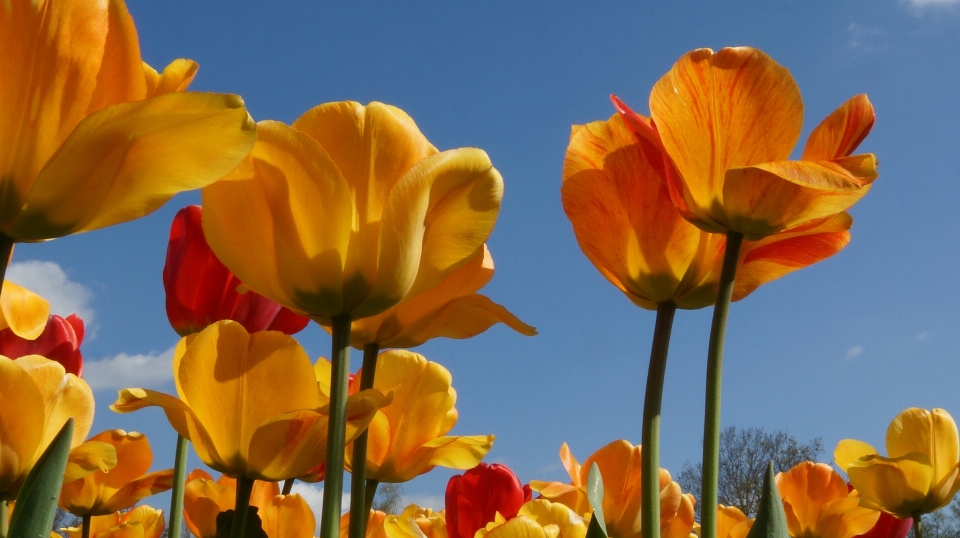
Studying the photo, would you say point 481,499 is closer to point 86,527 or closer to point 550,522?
point 550,522

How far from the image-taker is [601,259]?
2.79 ft

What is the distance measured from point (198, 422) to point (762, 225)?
475 millimetres

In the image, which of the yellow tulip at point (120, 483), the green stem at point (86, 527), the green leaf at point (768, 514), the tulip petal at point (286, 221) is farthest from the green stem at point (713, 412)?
the green stem at point (86, 527)

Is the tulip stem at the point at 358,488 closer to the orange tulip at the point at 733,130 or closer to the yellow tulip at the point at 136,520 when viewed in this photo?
the orange tulip at the point at 733,130

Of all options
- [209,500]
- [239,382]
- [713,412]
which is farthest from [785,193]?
[209,500]

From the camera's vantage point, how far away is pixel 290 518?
914mm

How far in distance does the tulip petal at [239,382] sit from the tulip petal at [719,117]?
35 cm

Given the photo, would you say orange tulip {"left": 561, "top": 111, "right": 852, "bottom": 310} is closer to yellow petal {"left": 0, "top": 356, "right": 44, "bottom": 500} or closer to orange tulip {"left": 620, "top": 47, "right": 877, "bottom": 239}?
orange tulip {"left": 620, "top": 47, "right": 877, "bottom": 239}

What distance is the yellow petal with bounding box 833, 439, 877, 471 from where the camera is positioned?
2111 mm

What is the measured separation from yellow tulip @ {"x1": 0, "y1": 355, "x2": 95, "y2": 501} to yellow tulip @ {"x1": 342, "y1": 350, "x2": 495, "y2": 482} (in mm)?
253

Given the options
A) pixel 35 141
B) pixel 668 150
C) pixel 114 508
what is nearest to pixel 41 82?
pixel 35 141

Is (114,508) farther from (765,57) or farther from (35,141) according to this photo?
(765,57)

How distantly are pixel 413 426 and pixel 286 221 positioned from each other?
386 millimetres

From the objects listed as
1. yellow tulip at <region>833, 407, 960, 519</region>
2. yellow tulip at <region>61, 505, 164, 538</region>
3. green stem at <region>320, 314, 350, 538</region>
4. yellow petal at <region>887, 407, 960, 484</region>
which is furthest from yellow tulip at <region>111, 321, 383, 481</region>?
yellow petal at <region>887, 407, 960, 484</region>
